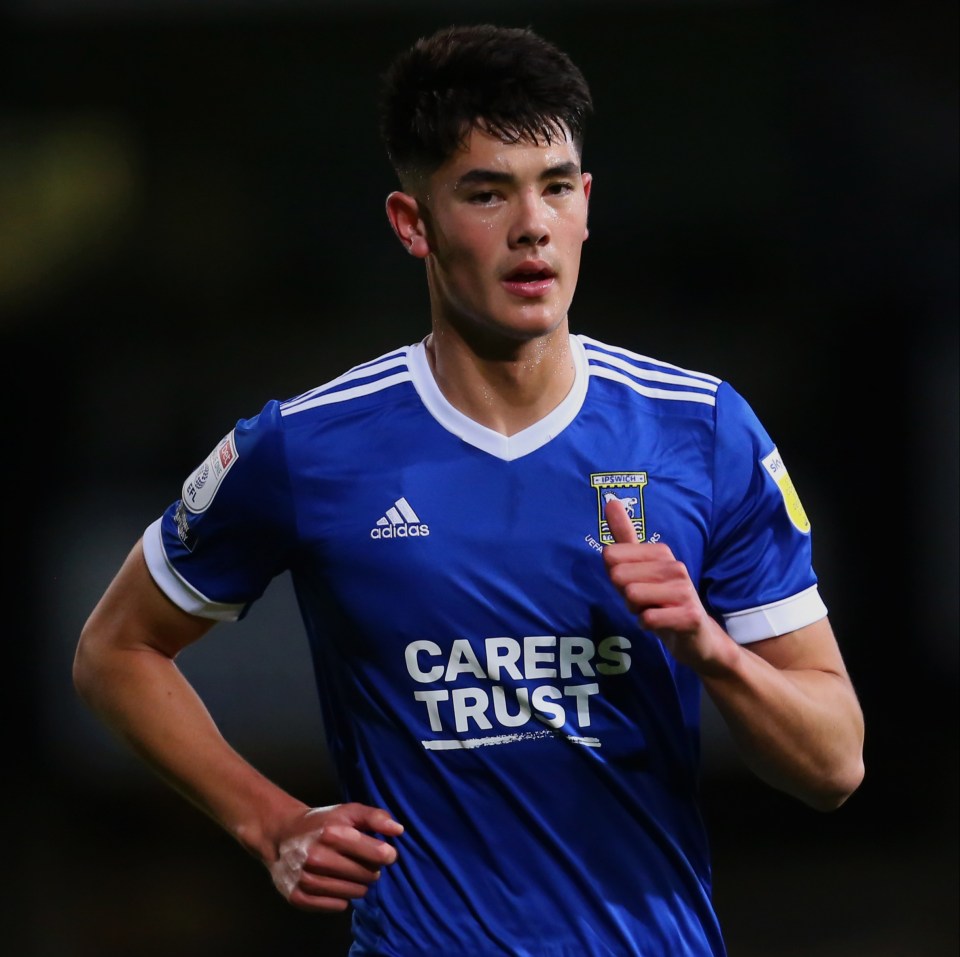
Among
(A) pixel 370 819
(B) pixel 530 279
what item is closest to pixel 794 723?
(A) pixel 370 819

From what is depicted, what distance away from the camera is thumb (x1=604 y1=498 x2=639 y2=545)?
1.70 m

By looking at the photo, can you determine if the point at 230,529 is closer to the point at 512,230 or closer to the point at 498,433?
the point at 498,433

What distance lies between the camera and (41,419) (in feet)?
12.4

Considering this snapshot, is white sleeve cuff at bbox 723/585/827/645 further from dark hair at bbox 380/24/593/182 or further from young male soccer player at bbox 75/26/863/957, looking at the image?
dark hair at bbox 380/24/593/182

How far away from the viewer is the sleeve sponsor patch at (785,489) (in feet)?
6.28

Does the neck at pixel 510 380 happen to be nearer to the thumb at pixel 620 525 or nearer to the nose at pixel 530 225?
the nose at pixel 530 225

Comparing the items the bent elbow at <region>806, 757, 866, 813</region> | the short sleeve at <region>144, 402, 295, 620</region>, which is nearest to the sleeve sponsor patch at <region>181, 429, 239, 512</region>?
the short sleeve at <region>144, 402, 295, 620</region>

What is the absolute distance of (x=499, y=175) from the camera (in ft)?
6.13

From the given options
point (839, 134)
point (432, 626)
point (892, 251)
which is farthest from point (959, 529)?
point (432, 626)

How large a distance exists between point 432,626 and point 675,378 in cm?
47

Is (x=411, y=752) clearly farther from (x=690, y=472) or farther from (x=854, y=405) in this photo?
(x=854, y=405)

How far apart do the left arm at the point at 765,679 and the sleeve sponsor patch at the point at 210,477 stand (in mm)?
561

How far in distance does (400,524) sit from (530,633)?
0.22m

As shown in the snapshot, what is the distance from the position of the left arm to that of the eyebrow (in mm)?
443
